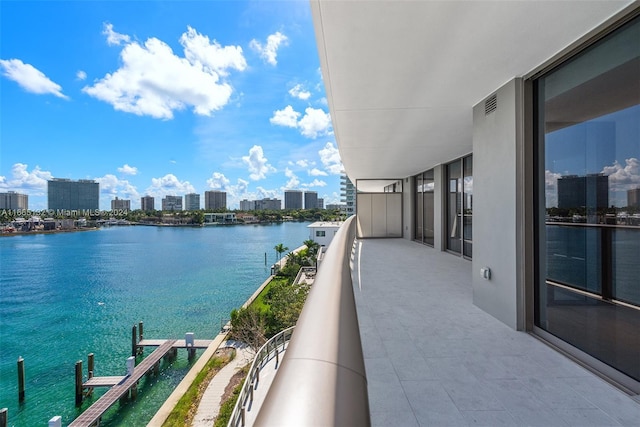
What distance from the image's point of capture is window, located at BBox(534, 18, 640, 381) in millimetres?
2242

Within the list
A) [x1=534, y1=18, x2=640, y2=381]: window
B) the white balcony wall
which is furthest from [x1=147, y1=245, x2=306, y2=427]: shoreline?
[x1=534, y1=18, x2=640, y2=381]: window

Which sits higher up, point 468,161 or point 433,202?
point 468,161

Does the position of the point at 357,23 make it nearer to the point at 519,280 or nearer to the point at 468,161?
the point at 519,280

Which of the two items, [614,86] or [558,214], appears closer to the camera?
[614,86]

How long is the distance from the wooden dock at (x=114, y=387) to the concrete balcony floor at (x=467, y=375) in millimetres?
16190

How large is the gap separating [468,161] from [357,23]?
6.05 m

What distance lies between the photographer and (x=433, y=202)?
9242 millimetres

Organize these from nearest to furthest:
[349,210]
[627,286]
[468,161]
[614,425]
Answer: [614,425]
[627,286]
[468,161]
[349,210]

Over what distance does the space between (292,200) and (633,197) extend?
→ 122945 mm

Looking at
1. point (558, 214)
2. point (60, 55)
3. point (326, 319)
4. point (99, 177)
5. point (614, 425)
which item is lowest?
point (614, 425)

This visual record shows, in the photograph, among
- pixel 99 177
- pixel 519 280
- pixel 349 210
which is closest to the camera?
pixel 519 280

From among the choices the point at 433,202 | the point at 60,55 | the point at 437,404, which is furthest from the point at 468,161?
the point at 60,55

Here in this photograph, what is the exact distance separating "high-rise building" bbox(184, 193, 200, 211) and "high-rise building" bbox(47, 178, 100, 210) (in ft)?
99.3

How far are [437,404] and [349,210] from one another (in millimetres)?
52747
